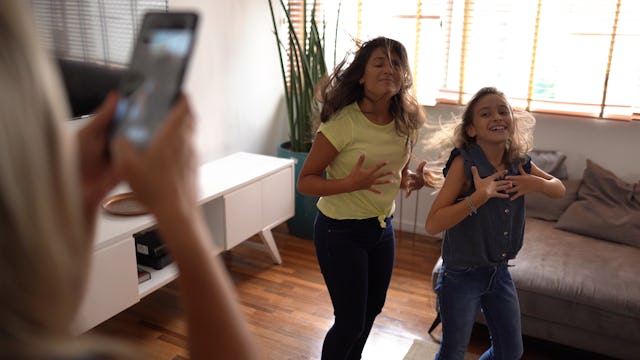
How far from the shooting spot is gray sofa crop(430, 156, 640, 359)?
7.39 ft

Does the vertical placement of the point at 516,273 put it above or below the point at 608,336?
above

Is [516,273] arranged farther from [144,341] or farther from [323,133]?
[144,341]

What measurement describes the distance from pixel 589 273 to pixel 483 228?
940mm

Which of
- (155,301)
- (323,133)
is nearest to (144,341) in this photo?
(155,301)

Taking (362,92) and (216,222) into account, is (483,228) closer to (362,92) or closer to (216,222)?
(362,92)

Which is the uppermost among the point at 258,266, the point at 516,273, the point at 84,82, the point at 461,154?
the point at 84,82

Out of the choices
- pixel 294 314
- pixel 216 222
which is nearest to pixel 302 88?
pixel 216 222

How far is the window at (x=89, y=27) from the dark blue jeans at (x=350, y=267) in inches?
47.7

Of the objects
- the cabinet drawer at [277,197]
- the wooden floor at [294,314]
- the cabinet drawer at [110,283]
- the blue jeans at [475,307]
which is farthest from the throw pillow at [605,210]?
the cabinet drawer at [110,283]

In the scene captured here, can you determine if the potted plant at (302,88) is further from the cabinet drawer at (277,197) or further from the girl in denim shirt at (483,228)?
the girl in denim shirt at (483,228)

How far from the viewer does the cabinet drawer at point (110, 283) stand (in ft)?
6.99

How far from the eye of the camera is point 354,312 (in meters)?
1.82

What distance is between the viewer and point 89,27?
2332 mm

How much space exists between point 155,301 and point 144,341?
1.28ft
